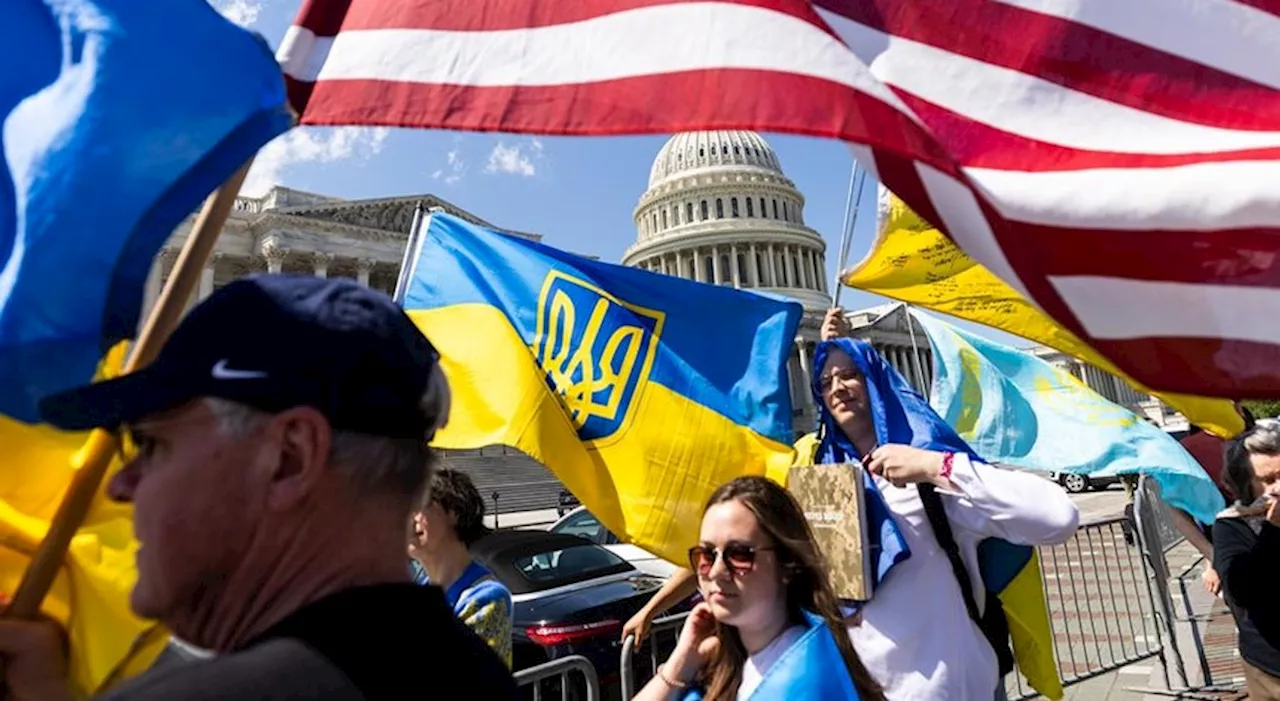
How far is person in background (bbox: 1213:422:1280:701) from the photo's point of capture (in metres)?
3.02

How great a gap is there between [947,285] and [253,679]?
2814 mm

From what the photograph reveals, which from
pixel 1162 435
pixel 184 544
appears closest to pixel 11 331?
pixel 184 544

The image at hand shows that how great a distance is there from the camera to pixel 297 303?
36.9 inches

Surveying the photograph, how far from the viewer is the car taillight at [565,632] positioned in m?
4.90

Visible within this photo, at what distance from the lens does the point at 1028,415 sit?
5.52 m

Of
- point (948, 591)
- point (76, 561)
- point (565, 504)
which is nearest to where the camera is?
point (76, 561)

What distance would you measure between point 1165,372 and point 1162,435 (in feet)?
14.9

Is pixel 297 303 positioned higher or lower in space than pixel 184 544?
higher

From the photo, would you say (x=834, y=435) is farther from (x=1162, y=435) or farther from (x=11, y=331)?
(x=1162, y=435)

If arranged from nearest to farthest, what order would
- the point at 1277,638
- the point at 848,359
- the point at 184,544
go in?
the point at 184,544 < the point at 848,359 < the point at 1277,638

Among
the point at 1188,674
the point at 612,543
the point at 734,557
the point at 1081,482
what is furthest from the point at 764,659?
the point at 1081,482

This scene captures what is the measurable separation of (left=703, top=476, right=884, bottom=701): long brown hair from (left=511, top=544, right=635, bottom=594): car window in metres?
3.77

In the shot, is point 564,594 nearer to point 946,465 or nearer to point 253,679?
point 946,465

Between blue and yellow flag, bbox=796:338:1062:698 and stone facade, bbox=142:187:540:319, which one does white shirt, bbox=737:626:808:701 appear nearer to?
blue and yellow flag, bbox=796:338:1062:698
